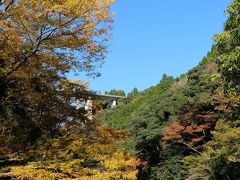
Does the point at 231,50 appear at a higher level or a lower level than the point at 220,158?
higher

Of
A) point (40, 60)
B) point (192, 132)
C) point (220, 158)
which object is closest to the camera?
point (40, 60)

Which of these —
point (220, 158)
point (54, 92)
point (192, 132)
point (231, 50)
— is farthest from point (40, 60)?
point (192, 132)

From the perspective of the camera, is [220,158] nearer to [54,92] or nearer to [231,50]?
[231,50]

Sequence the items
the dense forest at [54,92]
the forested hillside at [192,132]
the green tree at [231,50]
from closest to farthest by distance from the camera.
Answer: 1. the dense forest at [54,92]
2. the green tree at [231,50]
3. the forested hillside at [192,132]

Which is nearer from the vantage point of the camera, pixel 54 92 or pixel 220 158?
pixel 54 92

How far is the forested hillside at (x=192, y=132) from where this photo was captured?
73.8ft

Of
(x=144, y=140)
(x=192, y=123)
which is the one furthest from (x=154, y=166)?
(x=192, y=123)

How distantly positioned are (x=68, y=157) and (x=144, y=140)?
2159 cm

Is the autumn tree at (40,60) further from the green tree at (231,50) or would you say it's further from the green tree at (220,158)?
the green tree at (220,158)

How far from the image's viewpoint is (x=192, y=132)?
2806 centimetres

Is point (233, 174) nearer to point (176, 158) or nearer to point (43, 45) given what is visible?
point (176, 158)

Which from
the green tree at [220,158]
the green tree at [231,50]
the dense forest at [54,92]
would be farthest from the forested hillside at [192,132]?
the dense forest at [54,92]

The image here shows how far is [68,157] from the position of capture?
398 inches

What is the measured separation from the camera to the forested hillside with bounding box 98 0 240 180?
2248 cm
